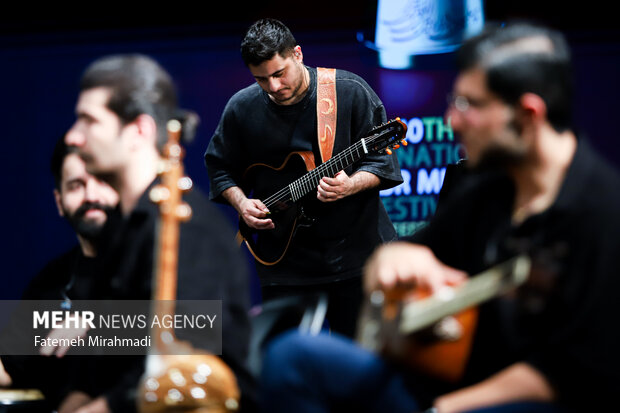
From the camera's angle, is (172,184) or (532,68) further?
(172,184)

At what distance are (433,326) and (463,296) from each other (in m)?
0.14

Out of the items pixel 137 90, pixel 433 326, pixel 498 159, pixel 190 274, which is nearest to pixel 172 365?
pixel 190 274

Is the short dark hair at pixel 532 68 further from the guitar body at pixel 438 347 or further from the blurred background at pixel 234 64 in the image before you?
Answer: the blurred background at pixel 234 64

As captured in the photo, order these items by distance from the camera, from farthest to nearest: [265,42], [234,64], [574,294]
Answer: [234,64]
[265,42]
[574,294]

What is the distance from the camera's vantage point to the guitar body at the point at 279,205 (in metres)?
3.95

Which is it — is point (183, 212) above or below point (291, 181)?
above

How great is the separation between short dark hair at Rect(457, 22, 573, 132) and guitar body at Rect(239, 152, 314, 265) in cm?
192

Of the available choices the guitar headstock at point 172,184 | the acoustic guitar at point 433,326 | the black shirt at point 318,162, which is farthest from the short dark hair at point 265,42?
the acoustic guitar at point 433,326

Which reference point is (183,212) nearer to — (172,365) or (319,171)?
(172,365)

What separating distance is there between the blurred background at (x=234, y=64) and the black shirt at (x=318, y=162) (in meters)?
1.08

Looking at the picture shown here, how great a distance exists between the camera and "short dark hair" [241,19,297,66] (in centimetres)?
377

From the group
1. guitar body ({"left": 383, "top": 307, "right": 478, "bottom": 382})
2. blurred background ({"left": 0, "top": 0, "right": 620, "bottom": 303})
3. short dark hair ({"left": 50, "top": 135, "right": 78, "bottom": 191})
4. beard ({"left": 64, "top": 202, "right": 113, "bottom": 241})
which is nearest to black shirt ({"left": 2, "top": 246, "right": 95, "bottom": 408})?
beard ({"left": 64, "top": 202, "right": 113, "bottom": 241})

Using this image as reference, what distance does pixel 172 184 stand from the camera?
87.0 inches

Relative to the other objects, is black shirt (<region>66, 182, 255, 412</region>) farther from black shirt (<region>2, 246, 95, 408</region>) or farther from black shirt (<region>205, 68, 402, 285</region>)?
black shirt (<region>205, 68, 402, 285</region>)
